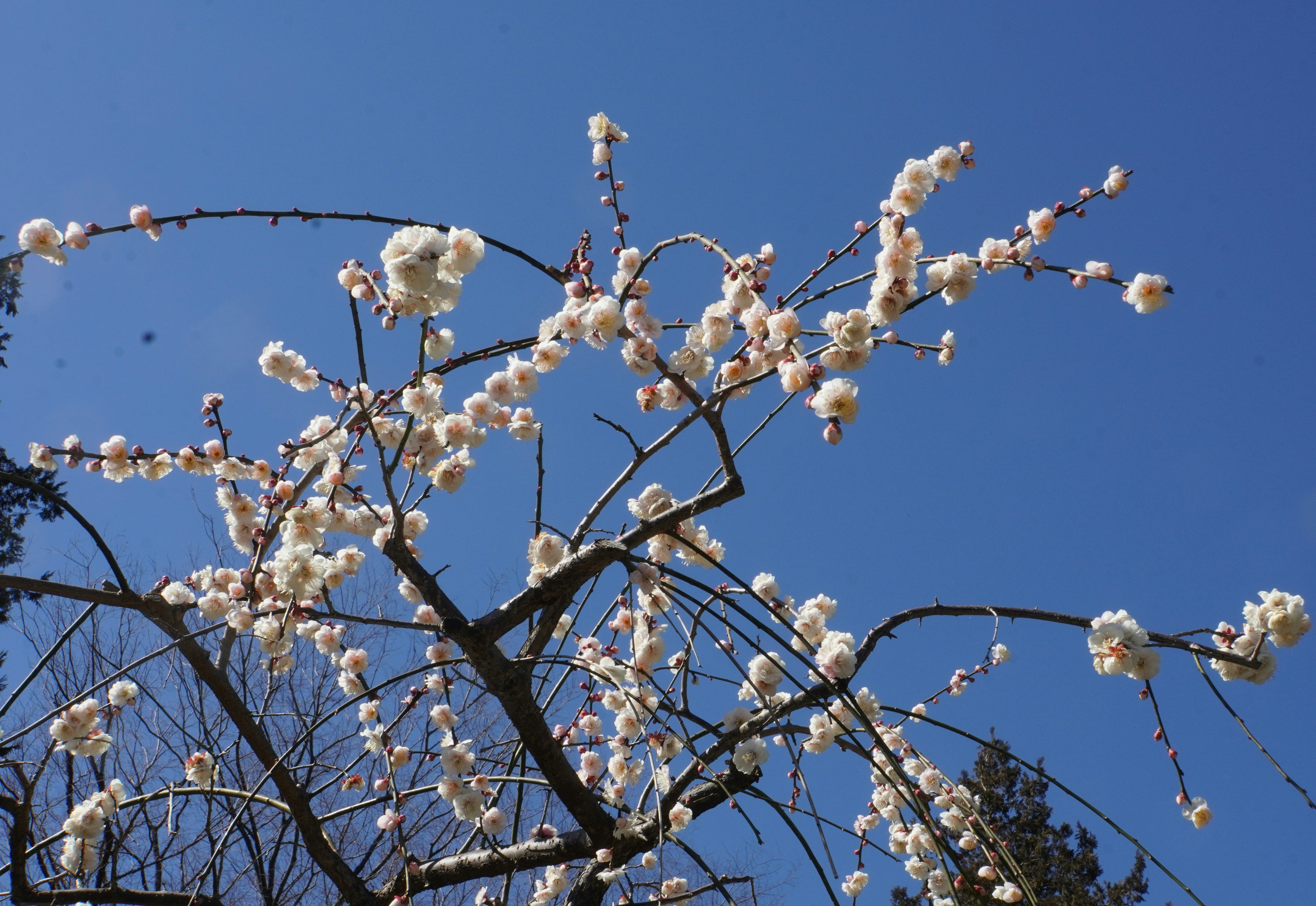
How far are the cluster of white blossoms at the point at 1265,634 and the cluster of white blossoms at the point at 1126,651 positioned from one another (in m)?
0.15

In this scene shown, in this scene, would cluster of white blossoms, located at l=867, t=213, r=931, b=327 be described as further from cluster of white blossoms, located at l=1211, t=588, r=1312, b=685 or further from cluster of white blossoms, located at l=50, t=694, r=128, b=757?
cluster of white blossoms, located at l=50, t=694, r=128, b=757

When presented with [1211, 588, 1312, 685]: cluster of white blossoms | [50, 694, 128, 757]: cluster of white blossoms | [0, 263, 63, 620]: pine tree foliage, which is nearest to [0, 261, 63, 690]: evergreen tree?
[0, 263, 63, 620]: pine tree foliage

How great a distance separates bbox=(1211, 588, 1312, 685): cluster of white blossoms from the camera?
2.03m

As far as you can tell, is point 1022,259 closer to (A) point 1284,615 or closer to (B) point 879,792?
(A) point 1284,615

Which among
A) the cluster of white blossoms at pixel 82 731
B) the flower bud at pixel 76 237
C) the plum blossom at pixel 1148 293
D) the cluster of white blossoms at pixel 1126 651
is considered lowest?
the cluster of white blossoms at pixel 1126 651

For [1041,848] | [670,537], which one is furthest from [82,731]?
[1041,848]

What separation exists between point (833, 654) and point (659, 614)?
81 centimetres

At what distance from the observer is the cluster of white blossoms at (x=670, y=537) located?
243 centimetres

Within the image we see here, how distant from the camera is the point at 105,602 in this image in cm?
258

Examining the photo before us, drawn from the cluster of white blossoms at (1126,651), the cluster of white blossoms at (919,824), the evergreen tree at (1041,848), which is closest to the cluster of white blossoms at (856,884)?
the cluster of white blossoms at (919,824)

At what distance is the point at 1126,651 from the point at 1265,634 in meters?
0.32

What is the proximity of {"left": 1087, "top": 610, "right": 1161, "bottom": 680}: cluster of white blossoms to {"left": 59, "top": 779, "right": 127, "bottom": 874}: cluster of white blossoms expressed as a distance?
3.02m

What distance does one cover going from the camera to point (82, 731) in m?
2.94

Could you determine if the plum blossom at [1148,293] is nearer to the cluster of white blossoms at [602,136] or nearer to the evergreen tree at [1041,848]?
the cluster of white blossoms at [602,136]
